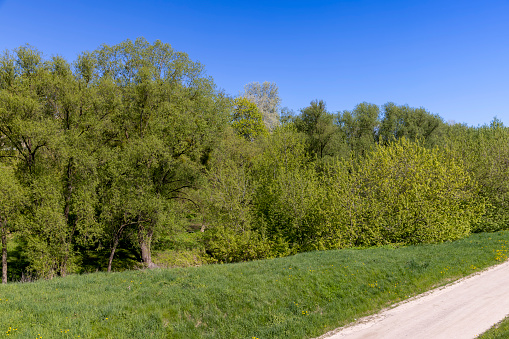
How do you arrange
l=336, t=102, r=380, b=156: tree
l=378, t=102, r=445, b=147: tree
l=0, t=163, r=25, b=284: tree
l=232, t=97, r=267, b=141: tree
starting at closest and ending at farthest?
l=0, t=163, r=25, b=284: tree → l=232, t=97, r=267, b=141: tree → l=336, t=102, r=380, b=156: tree → l=378, t=102, r=445, b=147: tree

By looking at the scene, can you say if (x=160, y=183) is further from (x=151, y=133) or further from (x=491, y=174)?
(x=491, y=174)

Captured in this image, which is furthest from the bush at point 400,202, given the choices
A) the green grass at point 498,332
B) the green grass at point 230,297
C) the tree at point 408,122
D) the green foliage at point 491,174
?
the tree at point 408,122

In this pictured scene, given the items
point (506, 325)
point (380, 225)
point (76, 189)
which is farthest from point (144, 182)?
point (506, 325)

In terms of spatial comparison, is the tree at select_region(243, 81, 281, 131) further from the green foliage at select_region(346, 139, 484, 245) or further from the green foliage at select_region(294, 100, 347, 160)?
the green foliage at select_region(346, 139, 484, 245)

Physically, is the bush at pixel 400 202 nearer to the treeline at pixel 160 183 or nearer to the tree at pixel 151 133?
the treeline at pixel 160 183

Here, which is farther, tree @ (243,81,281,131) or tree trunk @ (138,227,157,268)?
tree @ (243,81,281,131)

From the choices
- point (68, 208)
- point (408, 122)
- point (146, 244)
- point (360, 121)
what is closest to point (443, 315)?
point (146, 244)

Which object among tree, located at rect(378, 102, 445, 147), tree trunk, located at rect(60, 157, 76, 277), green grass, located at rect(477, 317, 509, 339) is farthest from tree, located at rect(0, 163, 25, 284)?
tree, located at rect(378, 102, 445, 147)

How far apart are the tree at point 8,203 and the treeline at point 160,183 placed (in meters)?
0.09

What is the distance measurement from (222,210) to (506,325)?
845 inches

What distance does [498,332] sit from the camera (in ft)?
35.7

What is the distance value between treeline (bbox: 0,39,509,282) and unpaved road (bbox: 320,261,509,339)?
903 centimetres

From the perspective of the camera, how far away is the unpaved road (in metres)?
12.3

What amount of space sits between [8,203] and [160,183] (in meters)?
11.2
